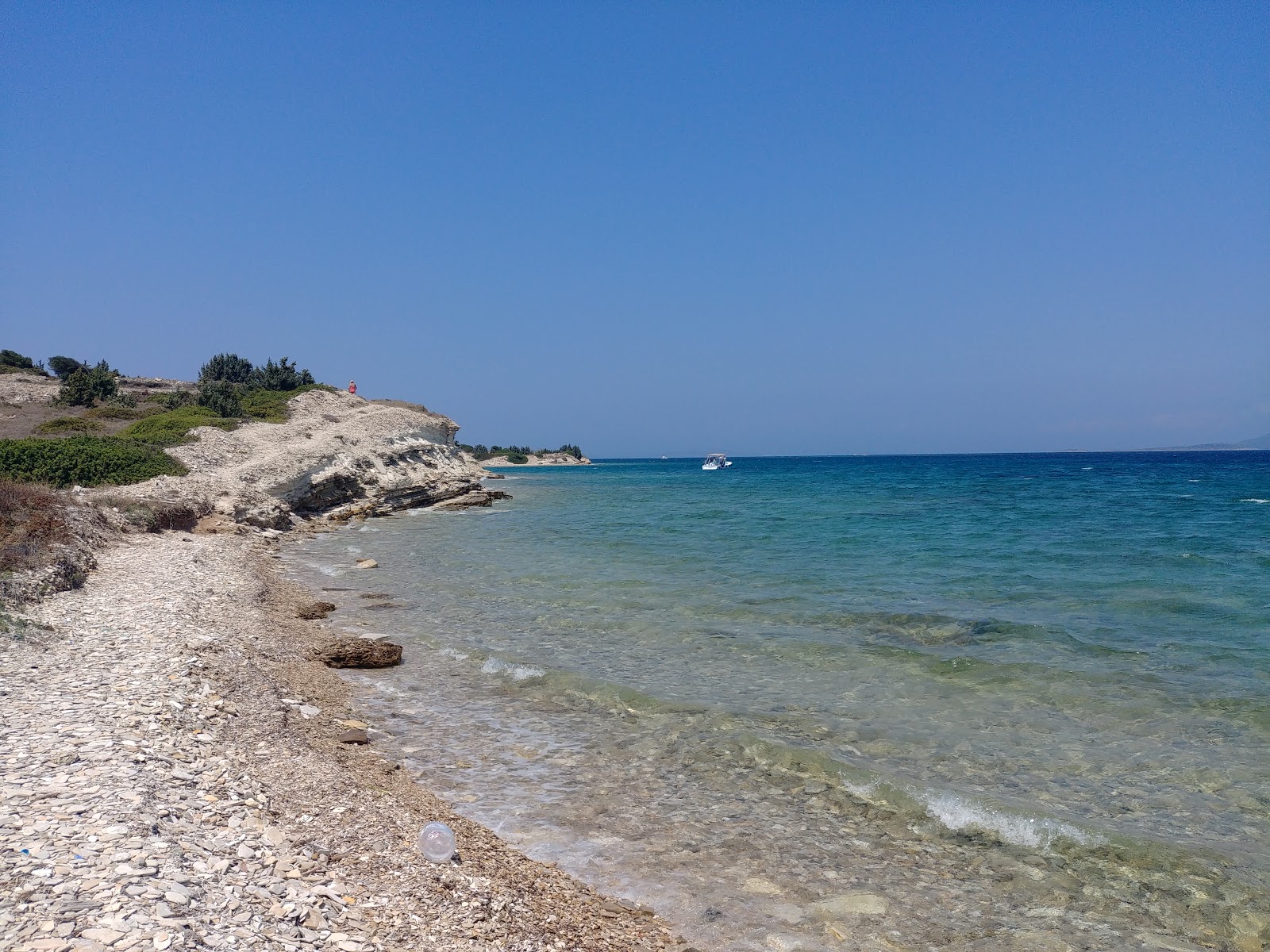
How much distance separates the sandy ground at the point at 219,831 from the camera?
12.8ft

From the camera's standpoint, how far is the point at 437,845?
5383 mm

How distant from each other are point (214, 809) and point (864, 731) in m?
6.54

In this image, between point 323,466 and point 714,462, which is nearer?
point 323,466

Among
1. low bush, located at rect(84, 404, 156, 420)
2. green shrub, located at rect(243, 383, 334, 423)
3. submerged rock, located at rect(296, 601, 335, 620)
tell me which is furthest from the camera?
green shrub, located at rect(243, 383, 334, 423)

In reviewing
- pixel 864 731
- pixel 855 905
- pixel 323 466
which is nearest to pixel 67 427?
pixel 323 466

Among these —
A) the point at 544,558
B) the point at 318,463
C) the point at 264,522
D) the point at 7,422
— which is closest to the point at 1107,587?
the point at 544,558

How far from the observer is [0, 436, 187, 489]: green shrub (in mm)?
21203

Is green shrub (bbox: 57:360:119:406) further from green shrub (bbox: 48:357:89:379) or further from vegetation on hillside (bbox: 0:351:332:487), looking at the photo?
green shrub (bbox: 48:357:89:379)

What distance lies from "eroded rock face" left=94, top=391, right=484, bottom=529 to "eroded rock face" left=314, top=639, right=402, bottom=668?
14.4 meters

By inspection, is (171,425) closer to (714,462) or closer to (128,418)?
(128,418)

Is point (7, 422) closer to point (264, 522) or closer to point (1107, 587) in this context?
point (264, 522)

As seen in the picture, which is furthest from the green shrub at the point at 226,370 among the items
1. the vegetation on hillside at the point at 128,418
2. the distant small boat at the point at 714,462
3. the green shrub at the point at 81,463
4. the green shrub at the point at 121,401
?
the distant small boat at the point at 714,462

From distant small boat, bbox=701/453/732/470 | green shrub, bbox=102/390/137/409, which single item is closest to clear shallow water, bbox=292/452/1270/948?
green shrub, bbox=102/390/137/409

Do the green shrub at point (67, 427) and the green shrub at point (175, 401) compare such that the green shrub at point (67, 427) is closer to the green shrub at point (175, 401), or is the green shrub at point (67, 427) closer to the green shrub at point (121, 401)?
the green shrub at point (175, 401)
